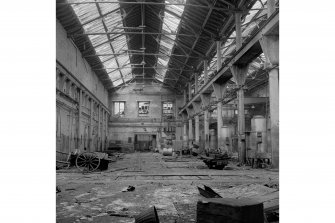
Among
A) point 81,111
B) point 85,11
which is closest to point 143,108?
point 81,111

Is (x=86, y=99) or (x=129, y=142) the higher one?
(x=86, y=99)

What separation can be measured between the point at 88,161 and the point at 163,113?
2644cm

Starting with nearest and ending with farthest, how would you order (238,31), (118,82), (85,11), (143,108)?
(238,31) → (85,11) → (118,82) → (143,108)

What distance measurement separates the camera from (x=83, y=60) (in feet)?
76.7

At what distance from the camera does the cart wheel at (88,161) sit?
12.6m

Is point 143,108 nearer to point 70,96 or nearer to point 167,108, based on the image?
point 167,108

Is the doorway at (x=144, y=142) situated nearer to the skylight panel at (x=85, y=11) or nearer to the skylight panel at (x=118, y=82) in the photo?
the skylight panel at (x=118, y=82)

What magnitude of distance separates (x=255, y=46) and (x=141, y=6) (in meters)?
8.99

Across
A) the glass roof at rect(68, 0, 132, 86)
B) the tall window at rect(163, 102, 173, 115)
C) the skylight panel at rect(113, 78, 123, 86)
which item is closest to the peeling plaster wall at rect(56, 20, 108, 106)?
the glass roof at rect(68, 0, 132, 86)

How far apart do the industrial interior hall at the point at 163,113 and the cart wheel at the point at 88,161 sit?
0.19ft

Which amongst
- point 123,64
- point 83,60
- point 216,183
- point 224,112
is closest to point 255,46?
point 216,183

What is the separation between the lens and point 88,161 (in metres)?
12.6

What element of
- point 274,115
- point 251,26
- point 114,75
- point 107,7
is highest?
point 107,7
